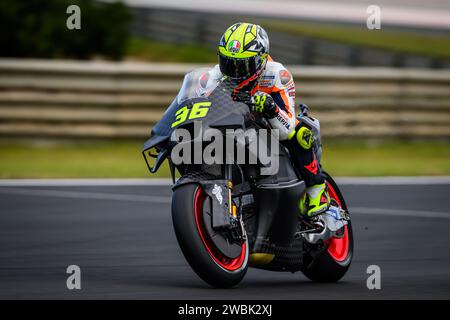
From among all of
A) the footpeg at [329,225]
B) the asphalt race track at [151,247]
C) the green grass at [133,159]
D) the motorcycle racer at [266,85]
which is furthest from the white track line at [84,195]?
the motorcycle racer at [266,85]

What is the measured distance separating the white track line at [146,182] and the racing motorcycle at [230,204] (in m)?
5.87

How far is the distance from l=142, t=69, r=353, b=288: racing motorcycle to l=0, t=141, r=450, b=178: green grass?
22.4 feet

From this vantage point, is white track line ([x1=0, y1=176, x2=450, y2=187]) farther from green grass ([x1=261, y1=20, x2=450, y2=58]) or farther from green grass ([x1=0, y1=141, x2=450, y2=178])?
green grass ([x1=261, y1=20, x2=450, y2=58])

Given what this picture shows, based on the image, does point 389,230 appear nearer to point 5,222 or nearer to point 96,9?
point 5,222

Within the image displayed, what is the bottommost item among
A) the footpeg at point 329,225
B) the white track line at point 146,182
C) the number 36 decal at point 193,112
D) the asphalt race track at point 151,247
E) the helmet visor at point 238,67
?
the white track line at point 146,182

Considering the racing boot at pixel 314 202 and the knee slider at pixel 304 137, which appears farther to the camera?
the racing boot at pixel 314 202

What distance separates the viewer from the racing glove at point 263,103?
6.83 m

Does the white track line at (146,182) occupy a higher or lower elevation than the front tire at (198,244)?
lower

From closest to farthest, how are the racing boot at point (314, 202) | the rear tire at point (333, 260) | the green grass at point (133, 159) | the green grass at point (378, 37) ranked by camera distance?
the racing boot at point (314, 202) → the rear tire at point (333, 260) → the green grass at point (133, 159) → the green grass at point (378, 37)

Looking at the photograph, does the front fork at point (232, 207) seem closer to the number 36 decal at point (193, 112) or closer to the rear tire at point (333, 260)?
the number 36 decal at point (193, 112)

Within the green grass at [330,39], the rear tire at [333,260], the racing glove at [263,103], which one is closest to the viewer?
the racing glove at [263,103]

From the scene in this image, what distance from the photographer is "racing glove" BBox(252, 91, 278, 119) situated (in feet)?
22.4
